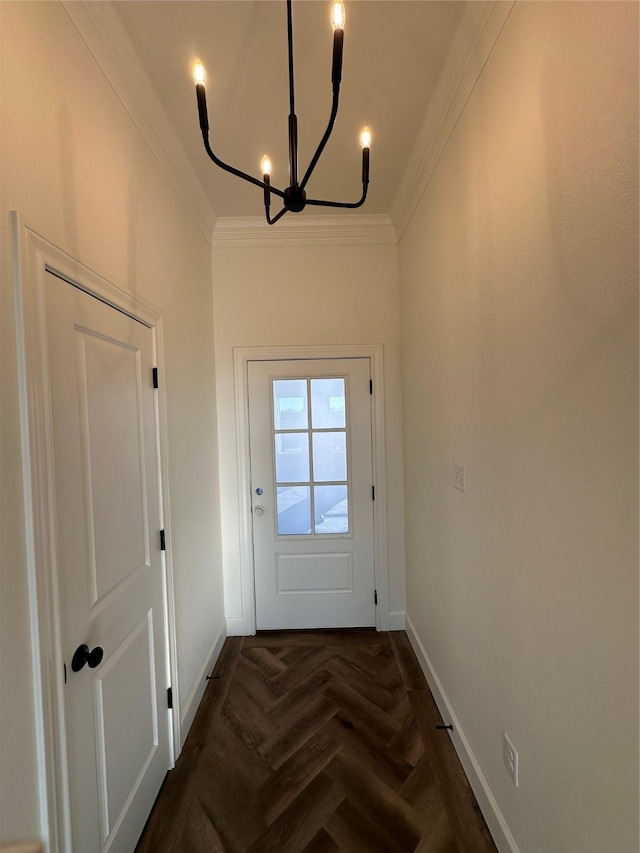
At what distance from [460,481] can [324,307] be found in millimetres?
1530

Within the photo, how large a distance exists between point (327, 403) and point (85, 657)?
1880 millimetres

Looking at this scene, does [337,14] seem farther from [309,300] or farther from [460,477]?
[309,300]

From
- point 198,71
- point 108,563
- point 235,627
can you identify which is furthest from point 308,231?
point 235,627

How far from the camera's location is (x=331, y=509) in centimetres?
264

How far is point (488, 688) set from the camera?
1.38m

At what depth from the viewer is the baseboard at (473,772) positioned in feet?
4.15

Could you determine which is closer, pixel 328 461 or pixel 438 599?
pixel 438 599

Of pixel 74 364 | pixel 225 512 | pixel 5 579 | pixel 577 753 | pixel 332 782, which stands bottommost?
pixel 332 782

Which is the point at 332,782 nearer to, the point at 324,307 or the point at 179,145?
the point at 324,307

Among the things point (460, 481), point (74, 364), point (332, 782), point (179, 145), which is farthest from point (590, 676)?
point (179, 145)

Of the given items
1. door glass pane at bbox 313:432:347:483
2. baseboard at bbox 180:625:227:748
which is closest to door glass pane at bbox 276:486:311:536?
door glass pane at bbox 313:432:347:483

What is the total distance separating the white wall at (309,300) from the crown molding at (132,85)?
0.59 meters

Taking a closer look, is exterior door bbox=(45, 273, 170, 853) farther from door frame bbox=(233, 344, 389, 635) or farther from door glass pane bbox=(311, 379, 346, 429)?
door glass pane bbox=(311, 379, 346, 429)

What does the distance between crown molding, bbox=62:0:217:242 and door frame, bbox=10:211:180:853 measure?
76 centimetres
